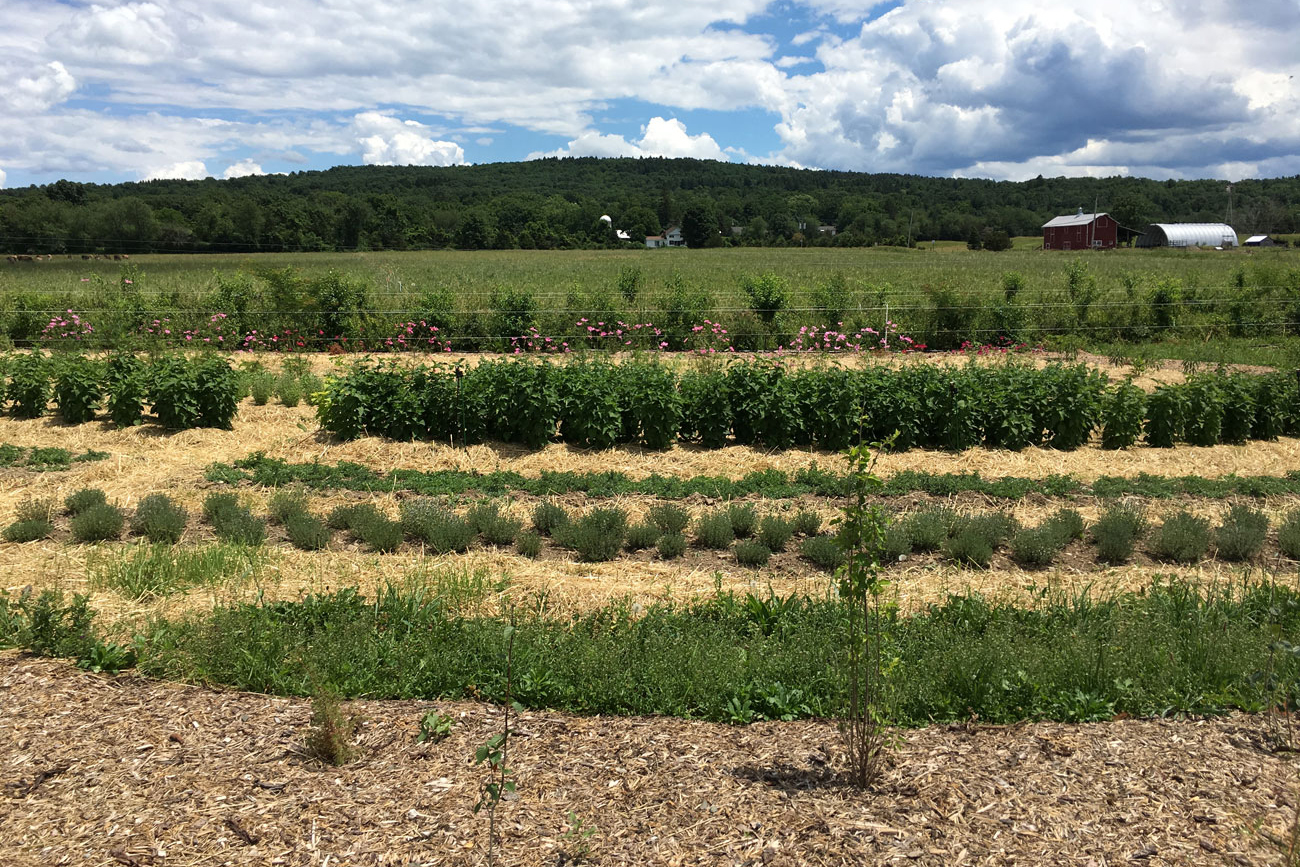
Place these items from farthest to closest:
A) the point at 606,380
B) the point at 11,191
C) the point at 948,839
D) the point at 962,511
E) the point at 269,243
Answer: the point at 11,191 < the point at 269,243 < the point at 606,380 < the point at 962,511 < the point at 948,839

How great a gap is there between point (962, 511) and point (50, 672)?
6.84 metres

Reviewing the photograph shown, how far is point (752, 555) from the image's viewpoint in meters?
6.62

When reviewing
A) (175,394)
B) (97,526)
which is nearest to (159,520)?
(97,526)

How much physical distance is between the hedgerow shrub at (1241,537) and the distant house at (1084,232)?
232 feet

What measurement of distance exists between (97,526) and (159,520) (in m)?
0.48

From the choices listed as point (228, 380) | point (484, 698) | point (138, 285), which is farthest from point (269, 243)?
point (484, 698)

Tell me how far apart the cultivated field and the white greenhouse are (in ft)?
236

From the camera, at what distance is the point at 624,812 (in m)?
3.27

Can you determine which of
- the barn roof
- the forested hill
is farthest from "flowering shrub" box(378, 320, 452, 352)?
the barn roof

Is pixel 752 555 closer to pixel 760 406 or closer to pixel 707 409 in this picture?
pixel 760 406

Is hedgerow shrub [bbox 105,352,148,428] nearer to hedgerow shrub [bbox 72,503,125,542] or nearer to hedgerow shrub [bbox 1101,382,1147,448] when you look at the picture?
hedgerow shrub [bbox 72,503,125,542]

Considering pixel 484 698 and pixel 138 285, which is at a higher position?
pixel 138 285

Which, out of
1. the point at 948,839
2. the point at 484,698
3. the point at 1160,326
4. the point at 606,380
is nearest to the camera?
the point at 948,839

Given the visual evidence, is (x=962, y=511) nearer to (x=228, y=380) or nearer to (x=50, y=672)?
(x=50, y=672)
